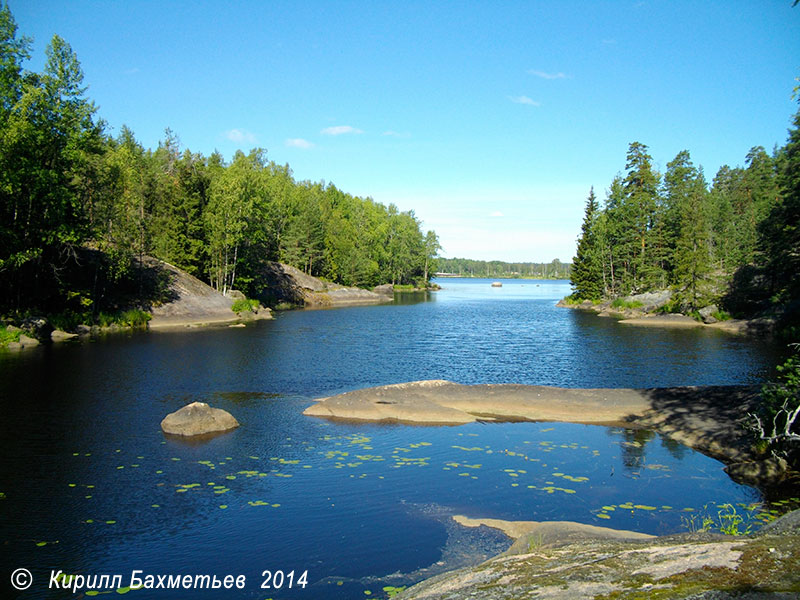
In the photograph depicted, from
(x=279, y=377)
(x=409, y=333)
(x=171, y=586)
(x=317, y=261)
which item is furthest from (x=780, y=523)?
(x=317, y=261)

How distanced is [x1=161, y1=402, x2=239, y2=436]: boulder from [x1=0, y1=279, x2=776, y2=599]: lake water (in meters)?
0.52

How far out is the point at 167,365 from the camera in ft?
110

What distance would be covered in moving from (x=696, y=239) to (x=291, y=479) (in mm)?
66726

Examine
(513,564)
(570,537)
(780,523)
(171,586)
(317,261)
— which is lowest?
(171,586)

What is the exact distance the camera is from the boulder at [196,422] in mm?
20062

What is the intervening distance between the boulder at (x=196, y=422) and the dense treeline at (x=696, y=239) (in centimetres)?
4858

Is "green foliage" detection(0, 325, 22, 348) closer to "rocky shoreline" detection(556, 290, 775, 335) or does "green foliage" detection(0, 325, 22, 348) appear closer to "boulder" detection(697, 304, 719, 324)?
"rocky shoreline" detection(556, 290, 775, 335)

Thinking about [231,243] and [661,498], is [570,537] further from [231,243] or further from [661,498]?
[231,243]

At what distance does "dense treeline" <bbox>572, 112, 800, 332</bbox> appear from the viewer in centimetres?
5266

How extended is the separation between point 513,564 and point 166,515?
31.5ft

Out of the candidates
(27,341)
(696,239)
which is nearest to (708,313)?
(696,239)

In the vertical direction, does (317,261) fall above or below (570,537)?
above

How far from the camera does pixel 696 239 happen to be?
68.0 metres

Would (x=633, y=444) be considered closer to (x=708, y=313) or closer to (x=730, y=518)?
(x=730, y=518)
